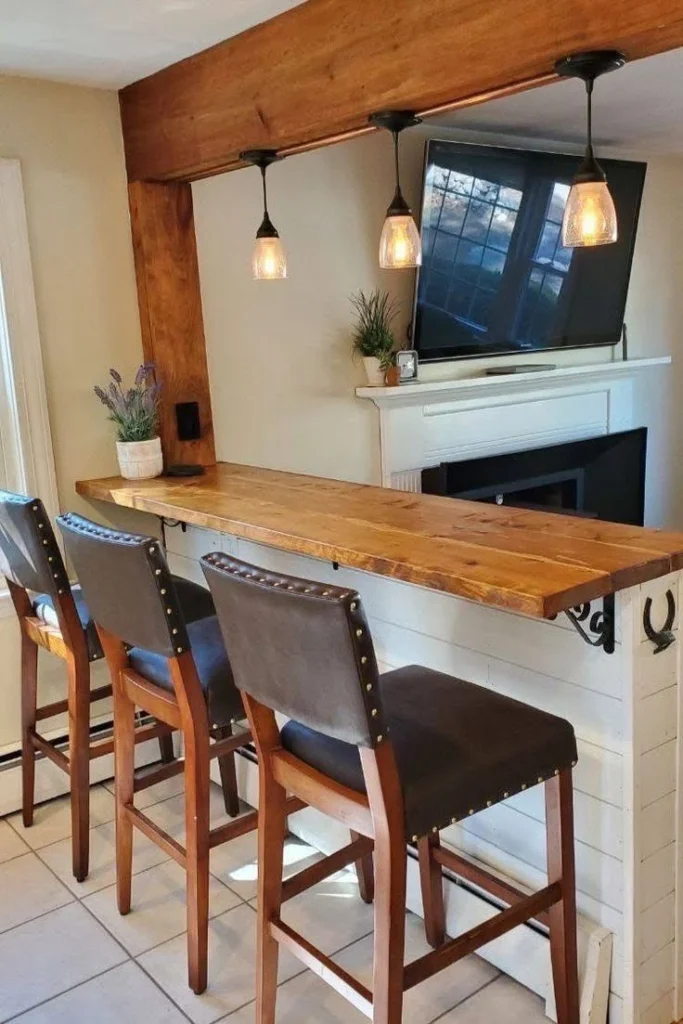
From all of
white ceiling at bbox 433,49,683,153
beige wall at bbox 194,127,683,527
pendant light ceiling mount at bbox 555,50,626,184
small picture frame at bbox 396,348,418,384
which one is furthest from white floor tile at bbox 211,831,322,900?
white ceiling at bbox 433,49,683,153

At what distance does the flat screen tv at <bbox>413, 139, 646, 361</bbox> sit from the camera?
3.47 meters

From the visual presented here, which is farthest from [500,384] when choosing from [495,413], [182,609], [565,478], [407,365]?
[182,609]

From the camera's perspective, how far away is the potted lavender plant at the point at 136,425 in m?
2.71

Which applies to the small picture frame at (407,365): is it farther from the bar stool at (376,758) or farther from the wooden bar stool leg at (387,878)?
the wooden bar stool leg at (387,878)

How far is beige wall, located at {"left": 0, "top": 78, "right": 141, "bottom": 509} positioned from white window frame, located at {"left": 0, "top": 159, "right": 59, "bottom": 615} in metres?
0.04

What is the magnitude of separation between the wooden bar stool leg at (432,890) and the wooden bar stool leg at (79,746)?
0.89 m

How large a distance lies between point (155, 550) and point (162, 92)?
1489mm

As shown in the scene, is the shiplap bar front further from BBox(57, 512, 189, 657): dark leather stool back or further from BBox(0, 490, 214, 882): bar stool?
BBox(0, 490, 214, 882): bar stool

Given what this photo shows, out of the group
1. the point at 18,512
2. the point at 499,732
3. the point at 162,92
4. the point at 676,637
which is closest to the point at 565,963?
the point at 499,732

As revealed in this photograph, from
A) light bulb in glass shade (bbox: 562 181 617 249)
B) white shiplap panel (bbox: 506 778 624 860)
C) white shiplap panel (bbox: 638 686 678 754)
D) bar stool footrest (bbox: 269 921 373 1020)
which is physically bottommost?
bar stool footrest (bbox: 269 921 373 1020)

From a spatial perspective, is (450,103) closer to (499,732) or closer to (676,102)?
(499,732)

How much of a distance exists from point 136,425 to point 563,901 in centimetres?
176

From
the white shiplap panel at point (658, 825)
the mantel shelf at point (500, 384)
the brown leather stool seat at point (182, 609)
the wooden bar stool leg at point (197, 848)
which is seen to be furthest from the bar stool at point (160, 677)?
the mantel shelf at point (500, 384)

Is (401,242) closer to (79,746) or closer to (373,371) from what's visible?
(373,371)
